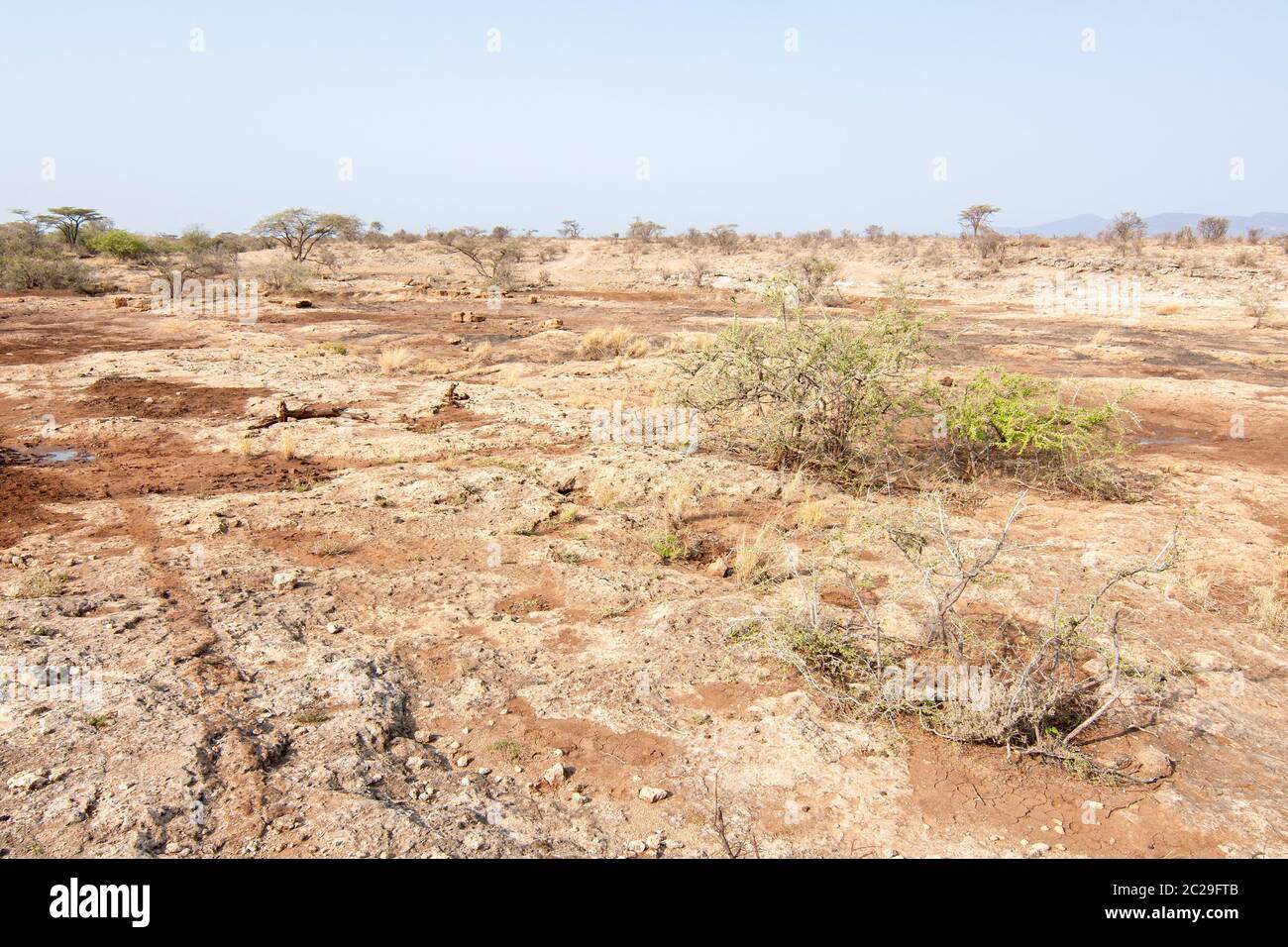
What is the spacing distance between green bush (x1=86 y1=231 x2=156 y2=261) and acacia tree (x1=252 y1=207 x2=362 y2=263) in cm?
388

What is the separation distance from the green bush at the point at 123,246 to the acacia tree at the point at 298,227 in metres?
3.88

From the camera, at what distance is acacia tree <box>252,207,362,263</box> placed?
31.7 meters

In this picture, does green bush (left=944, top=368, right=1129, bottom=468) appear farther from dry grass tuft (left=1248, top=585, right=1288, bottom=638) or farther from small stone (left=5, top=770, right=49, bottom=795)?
small stone (left=5, top=770, right=49, bottom=795)

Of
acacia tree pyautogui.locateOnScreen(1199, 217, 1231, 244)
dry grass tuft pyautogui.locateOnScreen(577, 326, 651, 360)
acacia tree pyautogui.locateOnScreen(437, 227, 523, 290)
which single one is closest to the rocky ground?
dry grass tuft pyautogui.locateOnScreen(577, 326, 651, 360)

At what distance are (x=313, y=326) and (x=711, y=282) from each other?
1436 cm

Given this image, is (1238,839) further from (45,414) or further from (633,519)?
(45,414)

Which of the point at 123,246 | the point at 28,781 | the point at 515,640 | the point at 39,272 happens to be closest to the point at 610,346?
the point at 515,640

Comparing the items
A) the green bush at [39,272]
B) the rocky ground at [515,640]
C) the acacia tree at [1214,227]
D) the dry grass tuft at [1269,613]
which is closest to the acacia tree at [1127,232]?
the acacia tree at [1214,227]

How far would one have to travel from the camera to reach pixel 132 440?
841 centimetres

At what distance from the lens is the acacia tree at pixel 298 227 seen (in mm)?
31672

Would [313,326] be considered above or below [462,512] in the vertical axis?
above

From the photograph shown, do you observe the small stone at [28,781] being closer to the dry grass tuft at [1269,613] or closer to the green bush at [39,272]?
the dry grass tuft at [1269,613]

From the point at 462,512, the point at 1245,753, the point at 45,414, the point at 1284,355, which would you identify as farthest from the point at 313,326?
the point at 1284,355
